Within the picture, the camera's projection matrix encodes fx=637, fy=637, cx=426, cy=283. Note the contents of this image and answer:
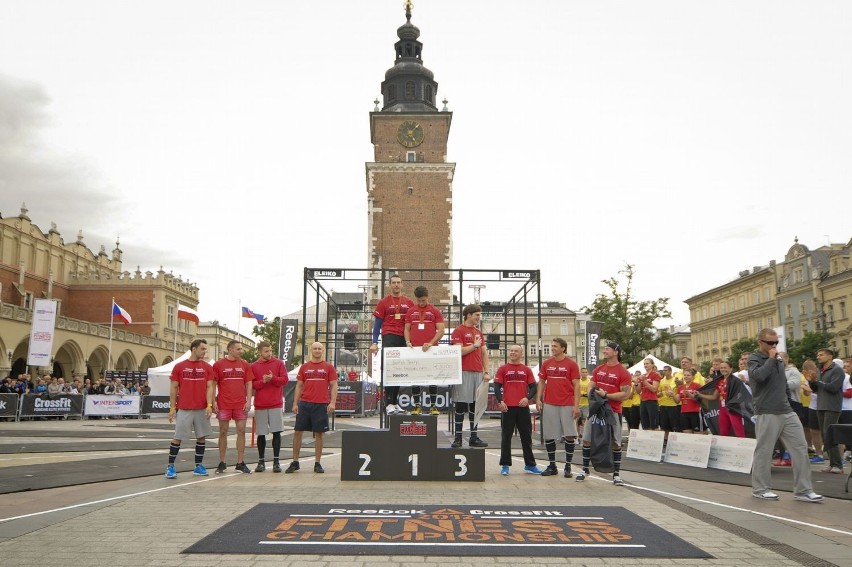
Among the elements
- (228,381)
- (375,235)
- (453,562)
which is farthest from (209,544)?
(375,235)

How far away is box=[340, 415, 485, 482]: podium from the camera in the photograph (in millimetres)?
8602

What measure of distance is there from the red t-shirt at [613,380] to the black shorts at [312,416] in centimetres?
408

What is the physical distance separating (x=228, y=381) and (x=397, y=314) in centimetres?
281

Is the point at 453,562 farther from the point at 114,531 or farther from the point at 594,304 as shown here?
the point at 594,304

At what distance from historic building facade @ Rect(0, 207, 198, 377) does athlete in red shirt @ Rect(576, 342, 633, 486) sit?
36.7 metres

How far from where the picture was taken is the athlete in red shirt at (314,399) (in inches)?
384

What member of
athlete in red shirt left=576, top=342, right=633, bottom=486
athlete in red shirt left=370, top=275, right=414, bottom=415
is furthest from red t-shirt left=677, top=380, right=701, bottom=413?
athlete in red shirt left=370, top=275, right=414, bottom=415

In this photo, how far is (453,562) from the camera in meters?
4.54

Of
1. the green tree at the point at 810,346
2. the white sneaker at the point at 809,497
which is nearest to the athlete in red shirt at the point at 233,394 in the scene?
the white sneaker at the point at 809,497

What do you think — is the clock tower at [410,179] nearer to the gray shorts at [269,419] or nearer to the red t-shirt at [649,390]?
the red t-shirt at [649,390]

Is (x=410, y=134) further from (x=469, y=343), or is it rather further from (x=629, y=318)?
(x=469, y=343)

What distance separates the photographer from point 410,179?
5391 cm

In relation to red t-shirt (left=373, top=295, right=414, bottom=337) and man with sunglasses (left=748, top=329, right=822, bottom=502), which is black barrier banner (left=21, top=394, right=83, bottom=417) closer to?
red t-shirt (left=373, top=295, right=414, bottom=337)

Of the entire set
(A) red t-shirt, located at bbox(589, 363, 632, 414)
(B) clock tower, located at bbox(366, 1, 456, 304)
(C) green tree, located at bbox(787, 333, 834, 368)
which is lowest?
(A) red t-shirt, located at bbox(589, 363, 632, 414)
